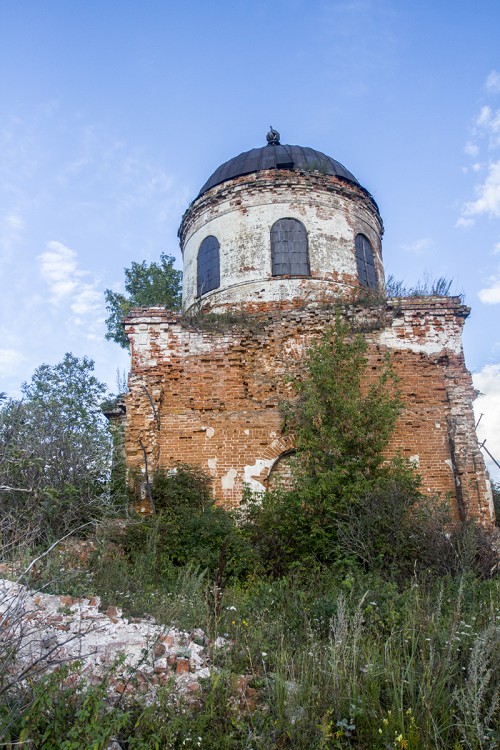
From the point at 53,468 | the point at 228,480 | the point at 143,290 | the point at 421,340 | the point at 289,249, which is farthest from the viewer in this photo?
the point at 143,290

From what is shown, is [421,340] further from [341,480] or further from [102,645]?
[102,645]

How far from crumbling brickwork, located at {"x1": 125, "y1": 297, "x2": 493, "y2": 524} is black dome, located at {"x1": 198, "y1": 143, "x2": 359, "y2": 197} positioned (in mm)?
4539

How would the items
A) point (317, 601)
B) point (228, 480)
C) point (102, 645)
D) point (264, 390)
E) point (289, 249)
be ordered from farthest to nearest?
point (289, 249) → point (264, 390) → point (228, 480) → point (317, 601) → point (102, 645)

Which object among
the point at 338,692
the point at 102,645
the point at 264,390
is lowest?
the point at 338,692

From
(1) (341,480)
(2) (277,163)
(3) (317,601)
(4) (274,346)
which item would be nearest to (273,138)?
(2) (277,163)

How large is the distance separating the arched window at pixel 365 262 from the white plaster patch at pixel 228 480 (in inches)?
235

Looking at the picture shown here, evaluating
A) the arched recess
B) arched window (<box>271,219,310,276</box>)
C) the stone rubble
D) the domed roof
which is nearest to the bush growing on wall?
the arched recess

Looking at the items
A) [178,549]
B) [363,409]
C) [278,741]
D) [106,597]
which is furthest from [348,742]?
[363,409]

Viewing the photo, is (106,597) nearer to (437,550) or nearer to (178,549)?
(178,549)

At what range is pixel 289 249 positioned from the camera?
14305 millimetres

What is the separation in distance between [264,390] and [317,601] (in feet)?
19.9

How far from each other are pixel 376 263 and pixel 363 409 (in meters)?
5.85

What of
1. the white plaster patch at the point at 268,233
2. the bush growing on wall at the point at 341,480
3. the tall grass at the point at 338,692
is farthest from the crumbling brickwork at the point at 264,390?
the tall grass at the point at 338,692

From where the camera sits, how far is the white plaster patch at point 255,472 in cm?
1117
